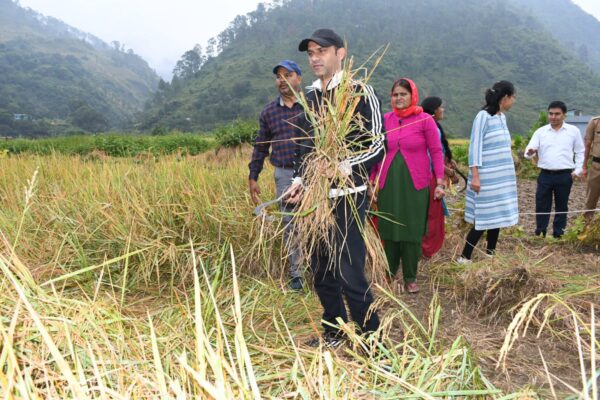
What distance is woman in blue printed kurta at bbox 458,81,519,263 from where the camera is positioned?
2.84 metres

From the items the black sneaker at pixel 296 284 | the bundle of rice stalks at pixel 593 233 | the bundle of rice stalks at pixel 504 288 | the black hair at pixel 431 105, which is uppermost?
the black hair at pixel 431 105

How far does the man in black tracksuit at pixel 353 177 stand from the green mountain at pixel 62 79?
186 feet

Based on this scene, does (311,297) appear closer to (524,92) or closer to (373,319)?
(373,319)

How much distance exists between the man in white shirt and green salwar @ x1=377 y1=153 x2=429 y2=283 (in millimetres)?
1907

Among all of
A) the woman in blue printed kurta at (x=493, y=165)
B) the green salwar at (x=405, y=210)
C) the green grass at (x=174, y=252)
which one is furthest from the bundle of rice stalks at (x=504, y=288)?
the woman in blue printed kurta at (x=493, y=165)

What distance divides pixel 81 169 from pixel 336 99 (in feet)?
11.5

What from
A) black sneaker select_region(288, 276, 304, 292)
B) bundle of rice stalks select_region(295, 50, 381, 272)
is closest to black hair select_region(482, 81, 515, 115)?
bundle of rice stalks select_region(295, 50, 381, 272)

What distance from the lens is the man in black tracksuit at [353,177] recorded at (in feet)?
5.64

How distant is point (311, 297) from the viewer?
8.28ft

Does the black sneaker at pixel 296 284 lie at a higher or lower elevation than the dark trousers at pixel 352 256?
lower

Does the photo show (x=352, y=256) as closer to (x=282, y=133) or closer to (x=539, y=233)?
(x=282, y=133)

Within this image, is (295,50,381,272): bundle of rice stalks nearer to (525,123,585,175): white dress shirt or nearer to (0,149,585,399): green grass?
(0,149,585,399): green grass

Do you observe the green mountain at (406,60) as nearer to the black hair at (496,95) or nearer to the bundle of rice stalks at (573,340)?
the black hair at (496,95)

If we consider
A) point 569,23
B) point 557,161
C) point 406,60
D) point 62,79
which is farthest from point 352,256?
point 569,23
